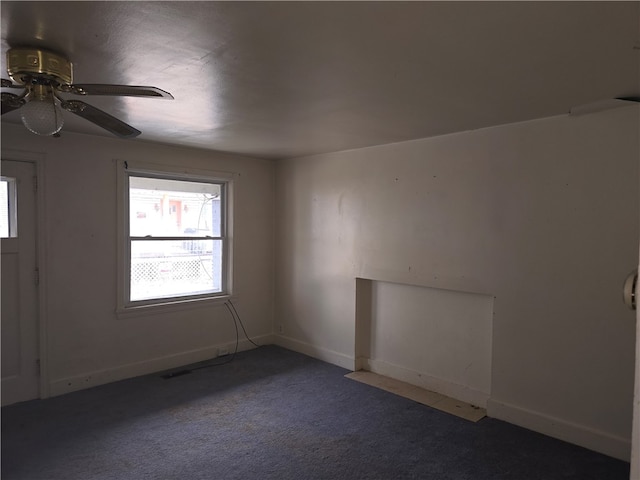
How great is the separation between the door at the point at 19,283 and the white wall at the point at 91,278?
93 millimetres

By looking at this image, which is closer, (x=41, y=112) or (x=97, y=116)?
(x=41, y=112)

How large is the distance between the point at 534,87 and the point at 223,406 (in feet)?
10.4

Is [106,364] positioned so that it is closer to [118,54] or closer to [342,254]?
[342,254]

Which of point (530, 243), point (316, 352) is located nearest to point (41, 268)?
point (316, 352)

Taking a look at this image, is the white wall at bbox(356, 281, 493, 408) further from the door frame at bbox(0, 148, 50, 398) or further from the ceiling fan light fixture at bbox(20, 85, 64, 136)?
the ceiling fan light fixture at bbox(20, 85, 64, 136)

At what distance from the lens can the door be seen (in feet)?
11.2

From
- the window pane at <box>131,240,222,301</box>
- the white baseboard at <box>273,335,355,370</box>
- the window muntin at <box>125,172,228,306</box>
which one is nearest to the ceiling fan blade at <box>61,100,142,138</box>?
the window muntin at <box>125,172,228,306</box>

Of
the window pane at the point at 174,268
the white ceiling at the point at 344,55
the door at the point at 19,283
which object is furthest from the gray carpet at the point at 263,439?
the white ceiling at the point at 344,55

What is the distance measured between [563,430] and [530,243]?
133 cm

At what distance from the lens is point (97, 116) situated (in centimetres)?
210

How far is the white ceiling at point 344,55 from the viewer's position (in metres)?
1.53

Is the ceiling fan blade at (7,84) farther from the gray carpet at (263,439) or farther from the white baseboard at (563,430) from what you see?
the white baseboard at (563,430)

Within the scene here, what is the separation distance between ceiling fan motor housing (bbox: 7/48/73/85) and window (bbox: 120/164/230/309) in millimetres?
2250

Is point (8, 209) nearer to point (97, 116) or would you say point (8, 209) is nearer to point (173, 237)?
point (173, 237)
